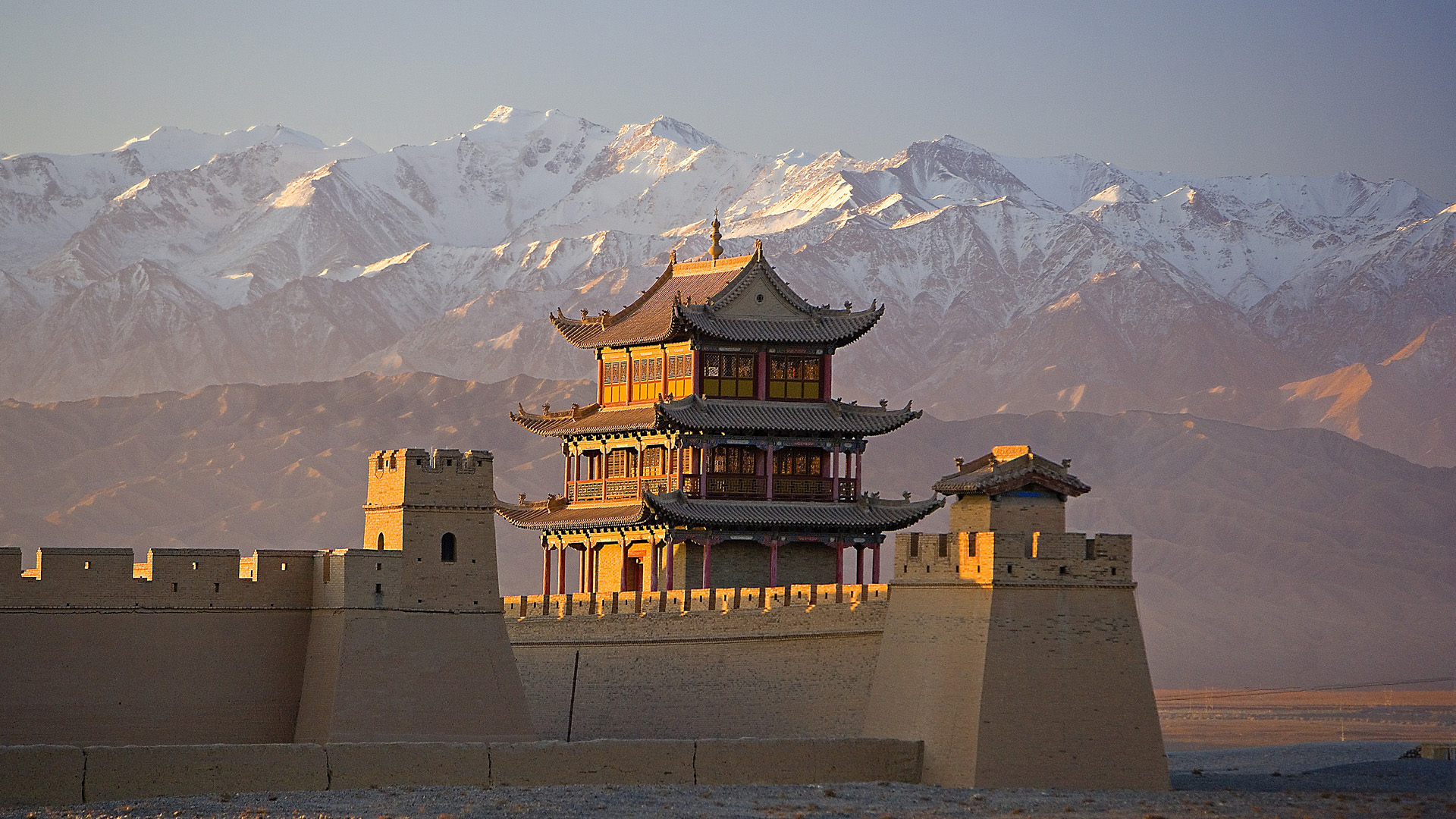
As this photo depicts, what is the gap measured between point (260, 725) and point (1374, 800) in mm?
24211

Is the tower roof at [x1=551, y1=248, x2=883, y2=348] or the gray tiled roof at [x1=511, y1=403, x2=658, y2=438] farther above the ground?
the tower roof at [x1=551, y1=248, x2=883, y2=348]

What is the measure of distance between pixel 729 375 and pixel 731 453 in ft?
7.78

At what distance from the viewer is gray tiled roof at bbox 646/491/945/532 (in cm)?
6956

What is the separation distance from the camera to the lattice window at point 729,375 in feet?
237

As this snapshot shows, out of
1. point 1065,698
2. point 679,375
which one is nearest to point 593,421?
point 679,375

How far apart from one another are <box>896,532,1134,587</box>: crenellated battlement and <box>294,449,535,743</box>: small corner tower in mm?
10711

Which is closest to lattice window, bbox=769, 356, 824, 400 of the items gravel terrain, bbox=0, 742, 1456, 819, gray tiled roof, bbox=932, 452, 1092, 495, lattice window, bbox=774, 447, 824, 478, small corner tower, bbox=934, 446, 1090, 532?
lattice window, bbox=774, 447, 824, 478

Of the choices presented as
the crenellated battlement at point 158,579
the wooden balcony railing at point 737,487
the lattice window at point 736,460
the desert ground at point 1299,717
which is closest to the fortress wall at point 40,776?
the crenellated battlement at point 158,579

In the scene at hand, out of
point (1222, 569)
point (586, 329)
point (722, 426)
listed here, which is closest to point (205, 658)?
point (722, 426)

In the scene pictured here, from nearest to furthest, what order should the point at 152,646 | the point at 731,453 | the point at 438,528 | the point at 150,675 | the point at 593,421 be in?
the point at 150,675 < the point at 152,646 < the point at 438,528 < the point at 731,453 < the point at 593,421

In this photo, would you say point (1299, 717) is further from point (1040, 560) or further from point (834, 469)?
point (1040, 560)

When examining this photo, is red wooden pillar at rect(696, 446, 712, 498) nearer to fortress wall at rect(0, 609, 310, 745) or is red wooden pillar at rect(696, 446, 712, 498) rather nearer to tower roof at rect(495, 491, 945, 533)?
tower roof at rect(495, 491, 945, 533)

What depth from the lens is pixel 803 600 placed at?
59.5 meters

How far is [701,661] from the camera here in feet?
204
